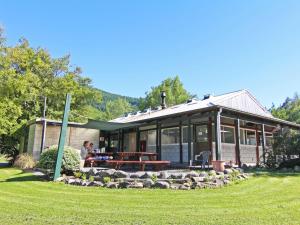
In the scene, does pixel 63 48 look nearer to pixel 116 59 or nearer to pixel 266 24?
pixel 116 59

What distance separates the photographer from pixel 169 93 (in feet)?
119

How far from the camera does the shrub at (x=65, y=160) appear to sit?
842cm

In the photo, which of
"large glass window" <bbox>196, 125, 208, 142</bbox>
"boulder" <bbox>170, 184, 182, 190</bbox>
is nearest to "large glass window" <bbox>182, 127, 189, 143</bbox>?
"large glass window" <bbox>196, 125, 208, 142</bbox>

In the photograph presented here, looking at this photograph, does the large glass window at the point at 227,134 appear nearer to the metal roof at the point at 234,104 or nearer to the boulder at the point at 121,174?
the metal roof at the point at 234,104

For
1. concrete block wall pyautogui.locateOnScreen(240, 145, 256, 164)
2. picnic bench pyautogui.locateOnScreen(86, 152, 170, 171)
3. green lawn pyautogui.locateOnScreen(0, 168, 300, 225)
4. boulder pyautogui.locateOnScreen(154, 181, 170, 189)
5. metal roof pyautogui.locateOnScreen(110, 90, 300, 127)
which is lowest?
green lawn pyautogui.locateOnScreen(0, 168, 300, 225)

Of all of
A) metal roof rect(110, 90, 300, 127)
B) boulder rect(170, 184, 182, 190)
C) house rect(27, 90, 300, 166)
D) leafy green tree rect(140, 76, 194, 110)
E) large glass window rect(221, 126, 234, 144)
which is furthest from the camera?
leafy green tree rect(140, 76, 194, 110)

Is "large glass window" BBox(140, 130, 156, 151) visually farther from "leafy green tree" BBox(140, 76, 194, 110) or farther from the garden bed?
"leafy green tree" BBox(140, 76, 194, 110)

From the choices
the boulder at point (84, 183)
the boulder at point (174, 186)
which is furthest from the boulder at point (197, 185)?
the boulder at point (84, 183)

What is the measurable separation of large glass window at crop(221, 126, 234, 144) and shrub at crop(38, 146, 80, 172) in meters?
7.96

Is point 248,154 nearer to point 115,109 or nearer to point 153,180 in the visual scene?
point 153,180

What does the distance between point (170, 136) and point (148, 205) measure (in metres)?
9.90

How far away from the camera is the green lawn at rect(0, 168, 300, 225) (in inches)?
158

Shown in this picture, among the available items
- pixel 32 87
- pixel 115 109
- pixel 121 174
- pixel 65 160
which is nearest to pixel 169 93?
pixel 32 87

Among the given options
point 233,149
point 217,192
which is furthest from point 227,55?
point 217,192
